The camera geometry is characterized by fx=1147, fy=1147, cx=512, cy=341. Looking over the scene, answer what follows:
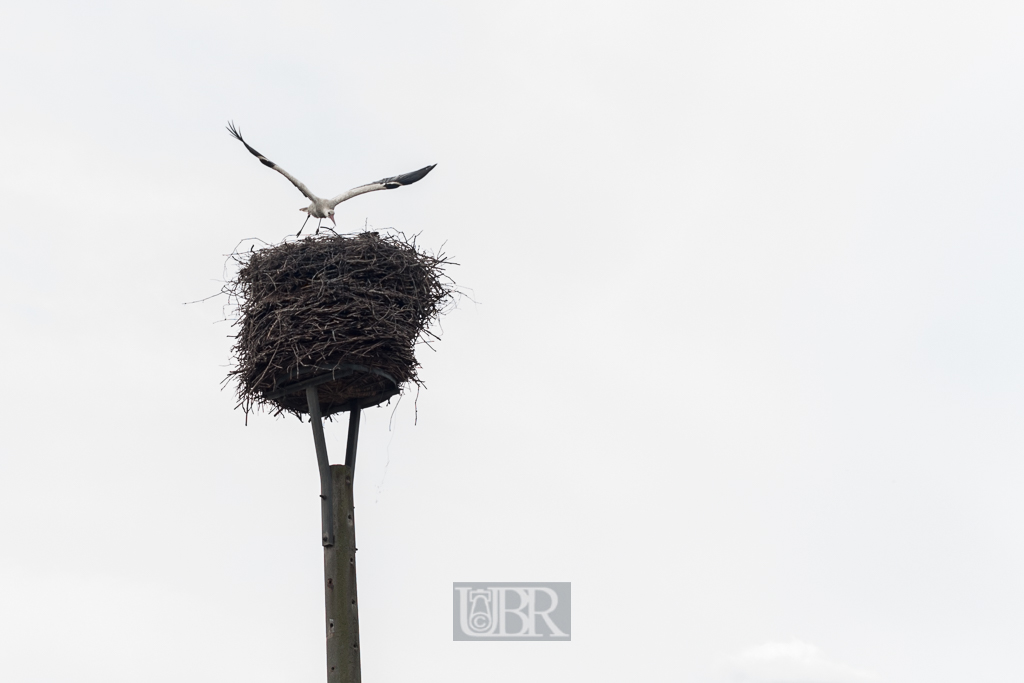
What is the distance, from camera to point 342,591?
7.83 metres

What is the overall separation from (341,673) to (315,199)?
12.5 ft

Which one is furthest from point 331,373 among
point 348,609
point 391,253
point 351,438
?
point 348,609

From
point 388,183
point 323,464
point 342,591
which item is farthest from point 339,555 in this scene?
point 388,183

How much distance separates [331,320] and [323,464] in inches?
40.4

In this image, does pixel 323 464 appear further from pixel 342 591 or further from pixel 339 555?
pixel 342 591

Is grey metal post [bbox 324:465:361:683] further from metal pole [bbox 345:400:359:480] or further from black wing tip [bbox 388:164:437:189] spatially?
black wing tip [bbox 388:164:437:189]

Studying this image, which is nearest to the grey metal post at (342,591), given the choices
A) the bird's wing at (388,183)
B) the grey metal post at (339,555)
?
the grey metal post at (339,555)

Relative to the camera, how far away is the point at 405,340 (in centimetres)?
848

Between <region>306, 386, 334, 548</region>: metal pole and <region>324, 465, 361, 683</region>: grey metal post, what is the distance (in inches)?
1.4

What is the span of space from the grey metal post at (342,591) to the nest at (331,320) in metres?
0.73

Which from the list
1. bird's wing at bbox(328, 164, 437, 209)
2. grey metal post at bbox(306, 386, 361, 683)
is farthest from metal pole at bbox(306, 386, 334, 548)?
bird's wing at bbox(328, 164, 437, 209)

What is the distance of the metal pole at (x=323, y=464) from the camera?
8.00 meters

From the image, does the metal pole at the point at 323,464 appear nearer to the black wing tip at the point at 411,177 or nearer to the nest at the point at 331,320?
the nest at the point at 331,320

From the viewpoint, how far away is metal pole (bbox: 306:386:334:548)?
8.00m
